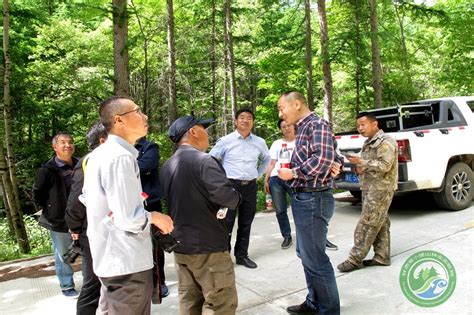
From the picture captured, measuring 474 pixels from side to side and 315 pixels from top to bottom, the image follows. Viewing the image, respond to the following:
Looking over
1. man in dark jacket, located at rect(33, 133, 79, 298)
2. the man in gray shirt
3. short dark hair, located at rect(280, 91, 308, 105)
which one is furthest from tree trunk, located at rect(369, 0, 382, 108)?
man in dark jacket, located at rect(33, 133, 79, 298)

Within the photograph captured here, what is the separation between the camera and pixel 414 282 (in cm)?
392

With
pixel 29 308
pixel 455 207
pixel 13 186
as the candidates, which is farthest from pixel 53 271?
pixel 455 207

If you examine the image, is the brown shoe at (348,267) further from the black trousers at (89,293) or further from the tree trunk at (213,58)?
the tree trunk at (213,58)

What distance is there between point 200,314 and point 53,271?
9.66ft

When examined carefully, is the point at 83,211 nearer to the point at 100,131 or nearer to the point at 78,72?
the point at 100,131

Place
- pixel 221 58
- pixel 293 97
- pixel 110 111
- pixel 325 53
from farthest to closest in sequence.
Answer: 1. pixel 221 58
2. pixel 325 53
3. pixel 293 97
4. pixel 110 111

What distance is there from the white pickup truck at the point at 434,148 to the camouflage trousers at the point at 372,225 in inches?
67.4

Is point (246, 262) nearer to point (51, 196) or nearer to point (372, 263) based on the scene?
point (372, 263)

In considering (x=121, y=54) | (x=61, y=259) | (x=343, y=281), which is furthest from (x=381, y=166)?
(x=121, y=54)

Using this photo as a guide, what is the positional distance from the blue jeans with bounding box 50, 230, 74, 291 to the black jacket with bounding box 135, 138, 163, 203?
1092 millimetres

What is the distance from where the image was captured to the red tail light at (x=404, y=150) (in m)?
5.85

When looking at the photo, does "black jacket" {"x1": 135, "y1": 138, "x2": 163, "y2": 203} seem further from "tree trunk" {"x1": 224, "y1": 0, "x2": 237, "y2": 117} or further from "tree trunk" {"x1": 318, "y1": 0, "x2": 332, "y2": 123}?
"tree trunk" {"x1": 224, "y1": 0, "x2": 237, "y2": 117}

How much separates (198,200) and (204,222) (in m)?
0.17

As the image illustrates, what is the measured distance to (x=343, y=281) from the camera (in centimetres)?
416
